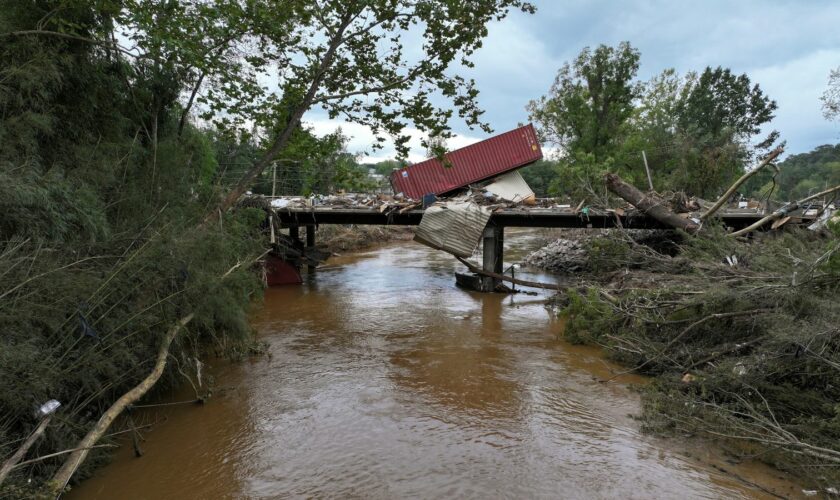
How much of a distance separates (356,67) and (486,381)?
6669 millimetres

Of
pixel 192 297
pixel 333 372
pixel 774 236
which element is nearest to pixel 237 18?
pixel 192 297

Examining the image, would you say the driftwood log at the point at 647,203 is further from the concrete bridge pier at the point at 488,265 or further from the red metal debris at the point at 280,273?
the red metal debris at the point at 280,273

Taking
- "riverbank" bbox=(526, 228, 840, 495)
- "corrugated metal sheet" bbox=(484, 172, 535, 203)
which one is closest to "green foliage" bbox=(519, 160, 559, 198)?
"corrugated metal sheet" bbox=(484, 172, 535, 203)

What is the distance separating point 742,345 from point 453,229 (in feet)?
26.9

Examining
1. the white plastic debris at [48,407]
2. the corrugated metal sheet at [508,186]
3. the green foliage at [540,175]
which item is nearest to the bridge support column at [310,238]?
the corrugated metal sheet at [508,186]

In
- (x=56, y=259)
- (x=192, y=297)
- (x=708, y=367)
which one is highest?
(x=56, y=259)

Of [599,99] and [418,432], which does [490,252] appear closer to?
[418,432]

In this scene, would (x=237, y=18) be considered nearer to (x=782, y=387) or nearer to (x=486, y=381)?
(x=486, y=381)

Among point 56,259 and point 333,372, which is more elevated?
point 56,259

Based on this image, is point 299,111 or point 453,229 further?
point 453,229

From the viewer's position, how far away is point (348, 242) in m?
28.0

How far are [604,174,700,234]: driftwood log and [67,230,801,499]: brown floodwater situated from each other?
4.96 meters

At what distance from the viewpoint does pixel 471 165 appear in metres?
21.2

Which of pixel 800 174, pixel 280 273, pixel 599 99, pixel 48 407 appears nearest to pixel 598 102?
pixel 599 99
